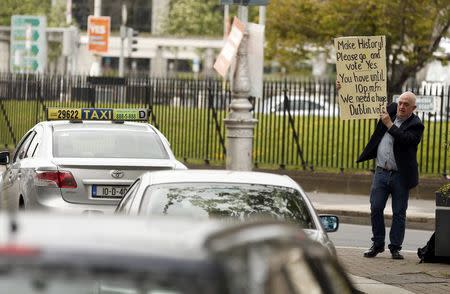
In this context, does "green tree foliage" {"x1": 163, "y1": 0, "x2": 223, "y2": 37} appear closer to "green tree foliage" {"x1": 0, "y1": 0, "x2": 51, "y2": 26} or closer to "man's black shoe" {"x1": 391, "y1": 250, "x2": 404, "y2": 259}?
"green tree foliage" {"x1": 0, "y1": 0, "x2": 51, "y2": 26}

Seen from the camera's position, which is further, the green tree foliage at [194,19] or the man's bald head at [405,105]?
the green tree foliage at [194,19]

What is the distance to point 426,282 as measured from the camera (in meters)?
12.4

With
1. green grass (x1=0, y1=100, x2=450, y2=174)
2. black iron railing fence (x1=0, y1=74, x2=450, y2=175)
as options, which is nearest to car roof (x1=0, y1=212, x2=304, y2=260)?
black iron railing fence (x1=0, y1=74, x2=450, y2=175)

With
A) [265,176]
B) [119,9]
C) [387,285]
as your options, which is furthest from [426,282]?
[119,9]

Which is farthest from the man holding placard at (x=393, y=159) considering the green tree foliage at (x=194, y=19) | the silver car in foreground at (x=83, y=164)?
the green tree foliage at (x=194, y=19)

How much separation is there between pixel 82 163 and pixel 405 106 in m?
3.36

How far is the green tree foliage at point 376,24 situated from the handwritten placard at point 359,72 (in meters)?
14.2

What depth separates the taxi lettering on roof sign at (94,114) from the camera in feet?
50.8

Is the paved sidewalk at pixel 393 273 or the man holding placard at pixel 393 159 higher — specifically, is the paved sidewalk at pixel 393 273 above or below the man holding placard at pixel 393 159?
below

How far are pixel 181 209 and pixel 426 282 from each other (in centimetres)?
461

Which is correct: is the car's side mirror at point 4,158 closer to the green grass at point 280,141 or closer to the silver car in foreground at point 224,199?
the silver car in foreground at point 224,199

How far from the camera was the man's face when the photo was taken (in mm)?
13680

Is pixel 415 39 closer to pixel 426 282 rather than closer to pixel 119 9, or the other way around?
pixel 426 282

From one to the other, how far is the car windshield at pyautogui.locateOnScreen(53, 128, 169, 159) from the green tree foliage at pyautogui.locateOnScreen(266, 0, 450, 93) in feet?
52.8
